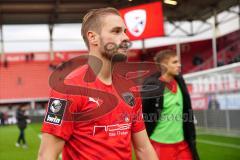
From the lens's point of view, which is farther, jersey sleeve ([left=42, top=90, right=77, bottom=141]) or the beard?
the beard

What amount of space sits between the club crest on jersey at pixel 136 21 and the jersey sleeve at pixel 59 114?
Answer: 1379cm

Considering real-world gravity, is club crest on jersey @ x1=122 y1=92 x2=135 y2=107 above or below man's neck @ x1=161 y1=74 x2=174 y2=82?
below

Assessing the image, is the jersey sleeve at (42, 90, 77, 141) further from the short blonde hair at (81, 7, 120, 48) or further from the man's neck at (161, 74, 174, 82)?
the man's neck at (161, 74, 174, 82)

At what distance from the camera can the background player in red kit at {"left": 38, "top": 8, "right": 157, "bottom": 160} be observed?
2.43 meters

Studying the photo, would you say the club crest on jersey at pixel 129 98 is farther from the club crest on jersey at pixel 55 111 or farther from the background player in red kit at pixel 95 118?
the club crest on jersey at pixel 55 111

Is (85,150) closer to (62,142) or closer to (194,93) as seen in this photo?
(62,142)

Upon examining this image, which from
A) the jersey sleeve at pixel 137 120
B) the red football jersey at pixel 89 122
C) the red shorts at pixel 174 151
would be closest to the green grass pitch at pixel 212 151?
the red shorts at pixel 174 151

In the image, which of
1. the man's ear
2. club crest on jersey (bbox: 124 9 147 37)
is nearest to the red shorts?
the man's ear

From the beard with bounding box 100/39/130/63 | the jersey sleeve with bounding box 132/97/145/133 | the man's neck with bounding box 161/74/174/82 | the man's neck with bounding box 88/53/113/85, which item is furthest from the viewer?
the man's neck with bounding box 161/74/174/82

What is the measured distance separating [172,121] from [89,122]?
2574mm

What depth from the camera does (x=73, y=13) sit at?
2845 centimetres

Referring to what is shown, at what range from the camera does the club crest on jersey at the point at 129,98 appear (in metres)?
2.75

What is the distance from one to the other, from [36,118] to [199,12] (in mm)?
16101

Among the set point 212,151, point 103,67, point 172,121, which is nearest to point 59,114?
point 103,67
